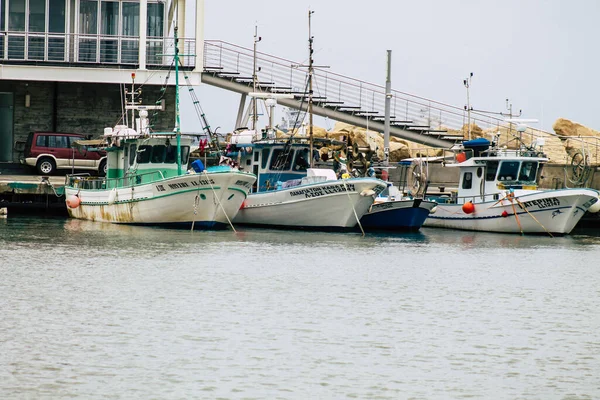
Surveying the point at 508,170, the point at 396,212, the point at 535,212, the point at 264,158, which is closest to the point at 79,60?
the point at 264,158

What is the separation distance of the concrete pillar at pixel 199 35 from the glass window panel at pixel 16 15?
668 centimetres

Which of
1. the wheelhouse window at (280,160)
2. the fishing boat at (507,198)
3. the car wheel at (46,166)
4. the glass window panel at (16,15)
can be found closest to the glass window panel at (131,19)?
the glass window panel at (16,15)

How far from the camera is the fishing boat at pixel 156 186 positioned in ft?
114

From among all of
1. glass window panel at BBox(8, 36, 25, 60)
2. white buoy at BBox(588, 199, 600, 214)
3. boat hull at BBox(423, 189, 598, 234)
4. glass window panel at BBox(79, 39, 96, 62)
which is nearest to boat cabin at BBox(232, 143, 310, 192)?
boat hull at BBox(423, 189, 598, 234)

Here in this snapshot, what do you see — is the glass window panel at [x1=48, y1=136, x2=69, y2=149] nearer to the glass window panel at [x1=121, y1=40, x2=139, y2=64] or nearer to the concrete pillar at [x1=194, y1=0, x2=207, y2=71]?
the glass window panel at [x1=121, y1=40, x2=139, y2=64]

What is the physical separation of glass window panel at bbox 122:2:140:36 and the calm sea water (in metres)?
14.3

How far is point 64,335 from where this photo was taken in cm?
1772

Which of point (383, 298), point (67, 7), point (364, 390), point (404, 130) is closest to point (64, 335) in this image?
point (364, 390)

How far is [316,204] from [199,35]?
12.1m

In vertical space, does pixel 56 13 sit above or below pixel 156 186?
above

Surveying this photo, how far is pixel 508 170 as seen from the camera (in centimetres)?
3919

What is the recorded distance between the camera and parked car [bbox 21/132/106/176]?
4234 centimetres

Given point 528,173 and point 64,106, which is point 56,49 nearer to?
point 64,106

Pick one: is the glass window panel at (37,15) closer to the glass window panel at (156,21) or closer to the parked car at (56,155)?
the glass window panel at (156,21)
